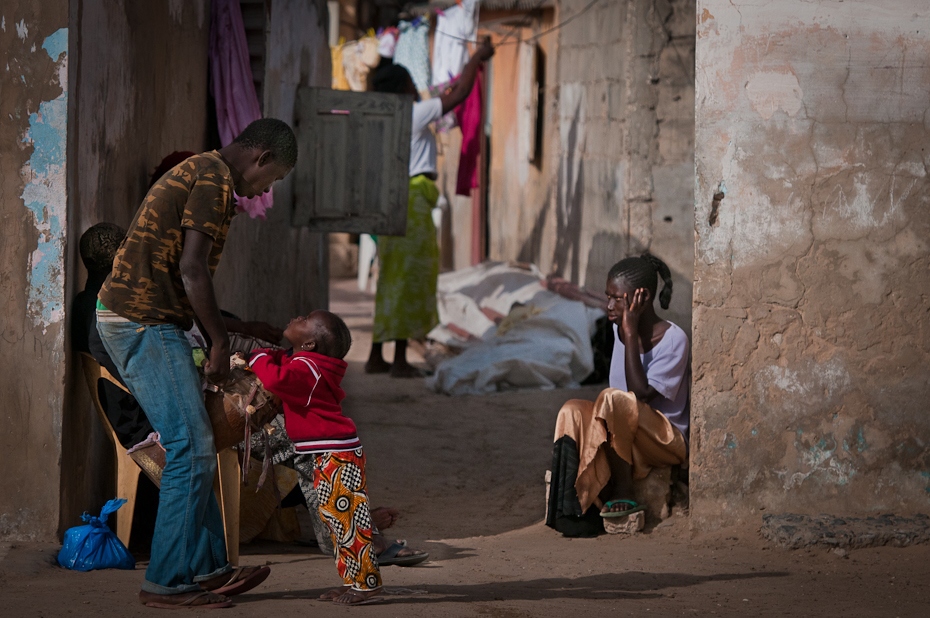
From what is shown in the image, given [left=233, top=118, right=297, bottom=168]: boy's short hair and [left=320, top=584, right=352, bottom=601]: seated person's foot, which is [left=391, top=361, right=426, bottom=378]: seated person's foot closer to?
[left=320, top=584, right=352, bottom=601]: seated person's foot

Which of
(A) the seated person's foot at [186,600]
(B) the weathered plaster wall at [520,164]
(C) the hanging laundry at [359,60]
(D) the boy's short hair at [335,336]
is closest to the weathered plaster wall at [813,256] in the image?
(D) the boy's short hair at [335,336]

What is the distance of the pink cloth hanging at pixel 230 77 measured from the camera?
630 cm

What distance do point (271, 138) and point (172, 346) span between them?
2.31 feet

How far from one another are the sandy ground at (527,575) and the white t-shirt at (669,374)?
0.44 metres

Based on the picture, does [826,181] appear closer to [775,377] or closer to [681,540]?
[775,377]

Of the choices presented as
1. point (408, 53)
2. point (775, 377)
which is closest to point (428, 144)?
point (408, 53)

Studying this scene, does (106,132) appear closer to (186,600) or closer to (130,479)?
(130,479)

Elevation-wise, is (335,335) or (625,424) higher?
(335,335)

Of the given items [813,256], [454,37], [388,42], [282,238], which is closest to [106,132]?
[813,256]

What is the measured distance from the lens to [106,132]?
4367mm

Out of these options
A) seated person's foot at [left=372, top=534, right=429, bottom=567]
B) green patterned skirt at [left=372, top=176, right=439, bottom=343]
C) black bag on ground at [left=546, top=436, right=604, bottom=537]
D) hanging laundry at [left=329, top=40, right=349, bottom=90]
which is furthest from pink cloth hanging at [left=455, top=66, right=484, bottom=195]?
seated person's foot at [left=372, top=534, right=429, bottom=567]

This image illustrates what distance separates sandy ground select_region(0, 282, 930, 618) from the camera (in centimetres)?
357

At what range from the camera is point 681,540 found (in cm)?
450

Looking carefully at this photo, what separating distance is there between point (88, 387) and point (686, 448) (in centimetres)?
236
